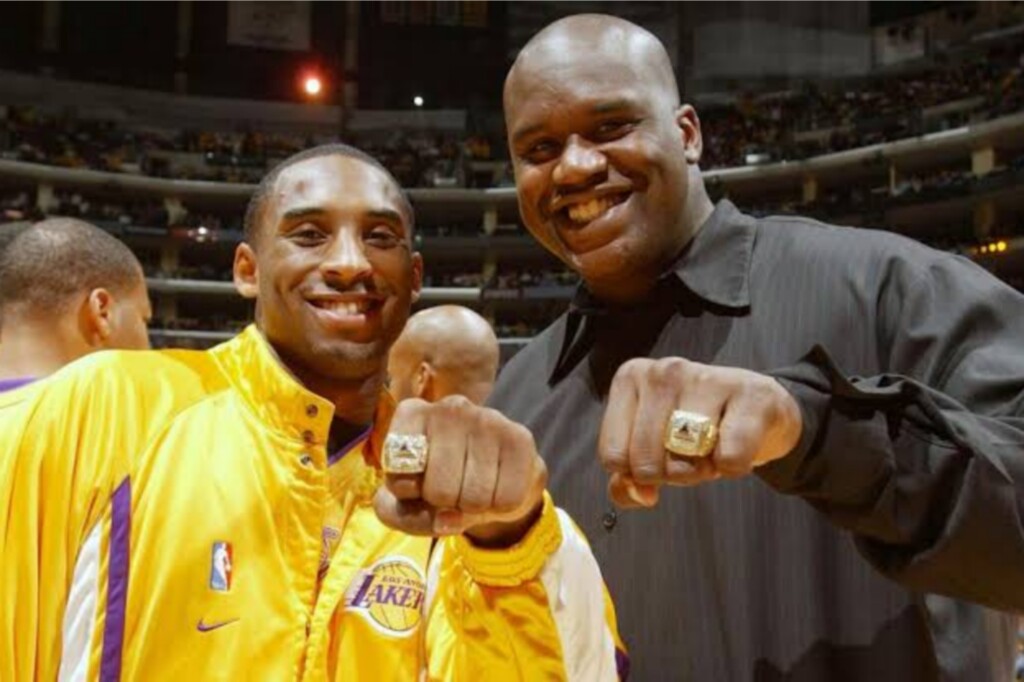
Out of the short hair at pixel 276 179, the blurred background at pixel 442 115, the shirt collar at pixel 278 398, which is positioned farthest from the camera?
the blurred background at pixel 442 115

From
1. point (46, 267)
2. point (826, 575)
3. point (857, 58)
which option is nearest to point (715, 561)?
point (826, 575)

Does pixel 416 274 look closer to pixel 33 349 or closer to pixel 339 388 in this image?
pixel 339 388

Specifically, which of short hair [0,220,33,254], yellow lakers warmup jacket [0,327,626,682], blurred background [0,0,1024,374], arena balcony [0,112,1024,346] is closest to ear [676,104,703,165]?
yellow lakers warmup jacket [0,327,626,682]

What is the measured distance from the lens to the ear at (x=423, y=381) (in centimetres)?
425

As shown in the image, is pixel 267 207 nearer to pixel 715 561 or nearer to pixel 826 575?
pixel 715 561

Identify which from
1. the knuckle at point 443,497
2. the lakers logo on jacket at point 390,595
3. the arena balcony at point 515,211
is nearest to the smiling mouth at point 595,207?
the lakers logo on jacket at point 390,595

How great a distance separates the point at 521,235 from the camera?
30781 millimetres

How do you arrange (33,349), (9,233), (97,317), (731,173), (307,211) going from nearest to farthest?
(307,211) < (33,349) < (97,317) < (9,233) < (731,173)

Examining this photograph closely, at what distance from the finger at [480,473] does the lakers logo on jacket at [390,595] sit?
78 cm

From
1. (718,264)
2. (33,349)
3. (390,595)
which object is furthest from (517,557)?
(33,349)

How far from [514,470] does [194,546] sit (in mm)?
913

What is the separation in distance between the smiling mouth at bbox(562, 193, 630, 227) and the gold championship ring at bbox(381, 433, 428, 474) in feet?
2.89

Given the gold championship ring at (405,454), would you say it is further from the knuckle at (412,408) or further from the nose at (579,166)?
the nose at (579,166)

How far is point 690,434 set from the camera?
1.15 metres
